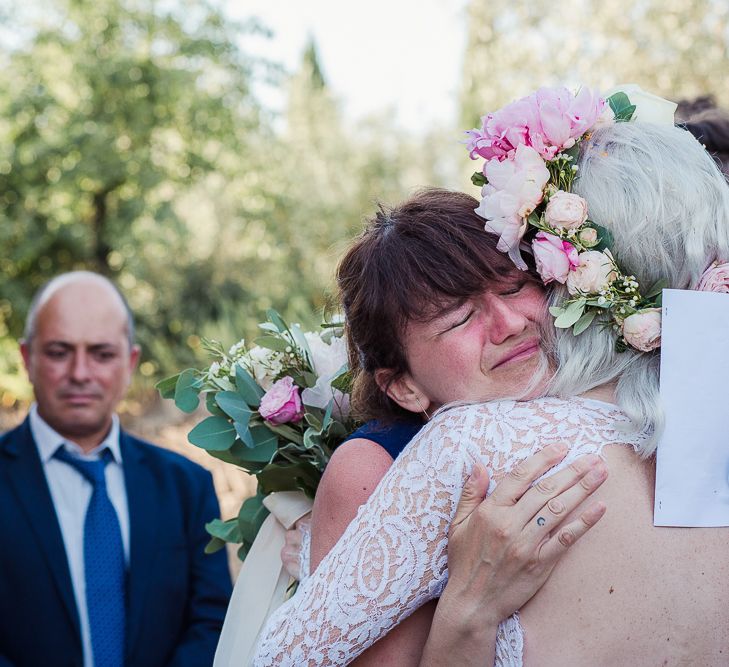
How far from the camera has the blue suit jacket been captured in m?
3.48

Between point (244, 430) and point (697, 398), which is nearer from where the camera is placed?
point (697, 398)

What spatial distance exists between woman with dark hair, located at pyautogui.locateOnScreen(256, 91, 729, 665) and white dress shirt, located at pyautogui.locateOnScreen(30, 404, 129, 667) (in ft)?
6.36

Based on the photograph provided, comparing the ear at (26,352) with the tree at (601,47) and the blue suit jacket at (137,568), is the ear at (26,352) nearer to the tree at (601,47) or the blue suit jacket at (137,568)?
the blue suit jacket at (137,568)

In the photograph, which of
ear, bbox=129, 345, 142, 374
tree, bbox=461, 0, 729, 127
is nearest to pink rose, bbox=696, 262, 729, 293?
ear, bbox=129, 345, 142, 374

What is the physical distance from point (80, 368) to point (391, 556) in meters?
2.69

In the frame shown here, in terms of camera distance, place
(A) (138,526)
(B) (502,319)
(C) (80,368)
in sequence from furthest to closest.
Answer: (C) (80,368) < (A) (138,526) < (B) (502,319)

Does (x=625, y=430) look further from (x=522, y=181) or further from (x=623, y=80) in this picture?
(x=623, y=80)

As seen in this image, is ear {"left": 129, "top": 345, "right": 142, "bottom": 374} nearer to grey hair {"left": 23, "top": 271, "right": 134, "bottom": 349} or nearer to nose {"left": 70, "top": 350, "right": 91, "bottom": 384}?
grey hair {"left": 23, "top": 271, "right": 134, "bottom": 349}

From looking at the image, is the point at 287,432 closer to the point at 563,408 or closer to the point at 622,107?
the point at 563,408

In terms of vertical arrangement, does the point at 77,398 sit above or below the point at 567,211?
below

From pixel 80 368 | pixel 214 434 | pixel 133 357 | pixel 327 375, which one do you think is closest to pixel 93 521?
pixel 80 368

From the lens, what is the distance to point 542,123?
1948mm

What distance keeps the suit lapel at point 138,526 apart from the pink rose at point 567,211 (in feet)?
8.52

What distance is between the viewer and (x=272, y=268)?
14492 mm
